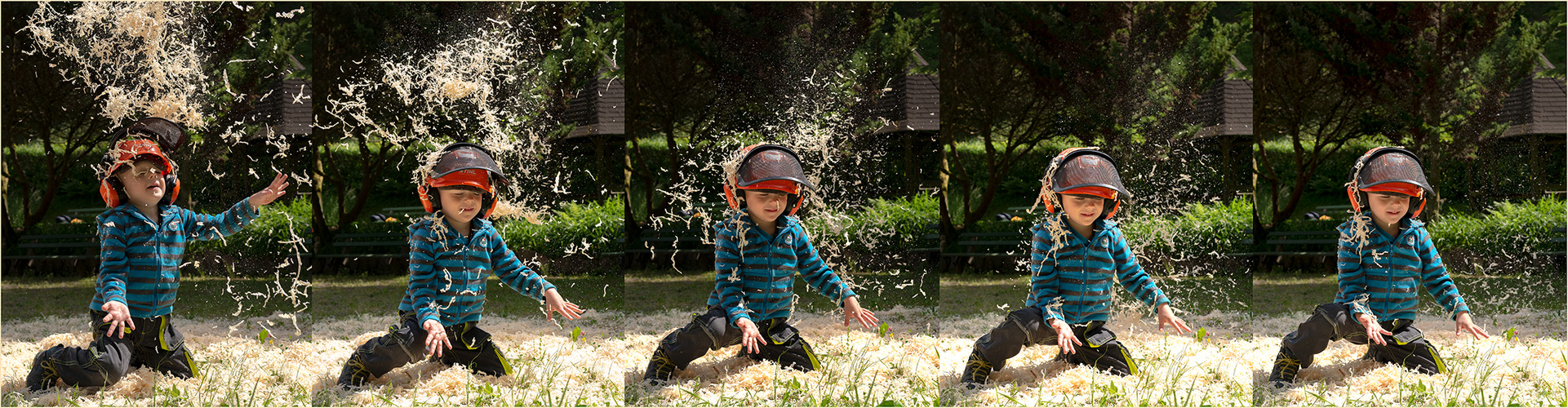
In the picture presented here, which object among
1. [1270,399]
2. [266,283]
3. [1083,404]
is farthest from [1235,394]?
[266,283]

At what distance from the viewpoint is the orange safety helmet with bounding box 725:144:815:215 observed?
14.1 feet

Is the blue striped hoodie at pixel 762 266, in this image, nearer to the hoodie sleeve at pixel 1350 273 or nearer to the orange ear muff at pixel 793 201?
the orange ear muff at pixel 793 201

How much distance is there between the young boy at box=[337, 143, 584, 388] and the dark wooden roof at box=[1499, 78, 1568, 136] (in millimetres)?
6294

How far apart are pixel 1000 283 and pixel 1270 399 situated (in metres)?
1.83

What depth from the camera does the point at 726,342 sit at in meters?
4.32

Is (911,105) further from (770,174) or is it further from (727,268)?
(727,268)

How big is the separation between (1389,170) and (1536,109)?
2596 mm

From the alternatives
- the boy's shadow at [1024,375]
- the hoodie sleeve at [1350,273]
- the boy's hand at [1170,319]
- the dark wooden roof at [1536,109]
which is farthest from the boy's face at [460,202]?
the dark wooden roof at [1536,109]

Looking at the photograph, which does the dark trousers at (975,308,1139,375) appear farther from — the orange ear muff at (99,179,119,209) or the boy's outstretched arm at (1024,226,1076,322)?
the orange ear muff at (99,179,119,209)

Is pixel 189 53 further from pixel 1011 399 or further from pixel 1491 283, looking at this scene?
pixel 1491 283

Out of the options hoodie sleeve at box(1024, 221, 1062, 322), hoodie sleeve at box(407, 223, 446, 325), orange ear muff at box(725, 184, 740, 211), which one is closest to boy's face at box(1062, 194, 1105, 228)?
hoodie sleeve at box(1024, 221, 1062, 322)

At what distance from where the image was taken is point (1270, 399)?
4.34 m

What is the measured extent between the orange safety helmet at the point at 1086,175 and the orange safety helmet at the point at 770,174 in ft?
4.23

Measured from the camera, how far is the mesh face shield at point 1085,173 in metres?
4.13
